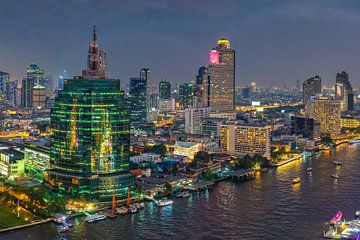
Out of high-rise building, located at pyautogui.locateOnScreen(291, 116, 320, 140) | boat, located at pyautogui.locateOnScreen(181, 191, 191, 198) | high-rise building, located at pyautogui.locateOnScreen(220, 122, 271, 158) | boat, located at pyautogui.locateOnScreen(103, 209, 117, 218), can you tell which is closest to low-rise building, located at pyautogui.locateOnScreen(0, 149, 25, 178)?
boat, located at pyautogui.locateOnScreen(103, 209, 117, 218)

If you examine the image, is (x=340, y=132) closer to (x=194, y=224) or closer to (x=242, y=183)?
(x=242, y=183)

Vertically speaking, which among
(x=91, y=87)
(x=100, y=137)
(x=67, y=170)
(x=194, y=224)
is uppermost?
(x=91, y=87)

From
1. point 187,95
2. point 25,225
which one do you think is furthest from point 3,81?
point 25,225

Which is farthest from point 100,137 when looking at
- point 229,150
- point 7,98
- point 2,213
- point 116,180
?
point 7,98

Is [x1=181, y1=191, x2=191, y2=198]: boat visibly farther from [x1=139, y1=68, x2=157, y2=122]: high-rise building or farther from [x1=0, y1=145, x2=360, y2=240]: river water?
[x1=139, y1=68, x2=157, y2=122]: high-rise building

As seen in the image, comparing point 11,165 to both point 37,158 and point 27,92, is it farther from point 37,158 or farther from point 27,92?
point 27,92

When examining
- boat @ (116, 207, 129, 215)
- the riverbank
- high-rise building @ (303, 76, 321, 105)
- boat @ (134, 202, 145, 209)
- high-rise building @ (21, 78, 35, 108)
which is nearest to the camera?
the riverbank
